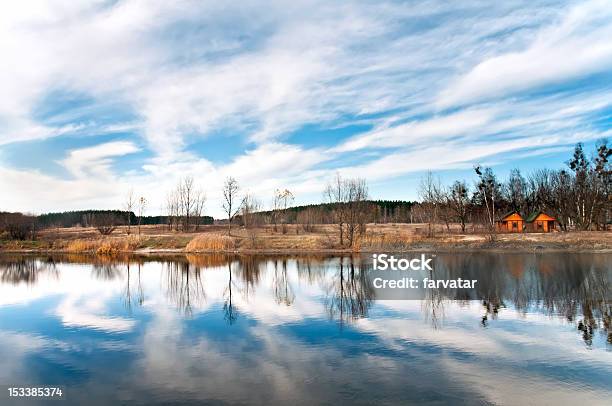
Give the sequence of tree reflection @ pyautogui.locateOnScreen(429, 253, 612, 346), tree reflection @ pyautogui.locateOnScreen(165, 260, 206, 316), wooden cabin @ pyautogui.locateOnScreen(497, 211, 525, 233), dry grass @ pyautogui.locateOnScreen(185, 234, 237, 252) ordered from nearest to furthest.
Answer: tree reflection @ pyautogui.locateOnScreen(429, 253, 612, 346)
tree reflection @ pyautogui.locateOnScreen(165, 260, 206, 316)
dry grass @ pyautogui.locateOnScreen(185, 234, 237, 252)
wooden cabin @ pyautogui.locateOnScreen(497, 211, 525, 233)

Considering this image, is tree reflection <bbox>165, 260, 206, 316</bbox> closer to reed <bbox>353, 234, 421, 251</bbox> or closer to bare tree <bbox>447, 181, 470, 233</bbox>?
reed <bbox>353, 234, 421, 251</bbox>

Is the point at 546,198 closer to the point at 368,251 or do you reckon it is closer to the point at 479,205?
the point at 479,205

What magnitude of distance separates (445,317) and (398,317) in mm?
1415

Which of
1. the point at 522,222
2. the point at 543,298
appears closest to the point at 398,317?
the point at 543,298

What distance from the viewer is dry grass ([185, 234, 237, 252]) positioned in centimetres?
4356

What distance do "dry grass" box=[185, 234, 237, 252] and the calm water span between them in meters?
21.7

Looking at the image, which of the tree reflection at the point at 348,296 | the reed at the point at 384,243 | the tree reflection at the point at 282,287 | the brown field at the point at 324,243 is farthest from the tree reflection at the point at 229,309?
the brown field at the point at 324,243

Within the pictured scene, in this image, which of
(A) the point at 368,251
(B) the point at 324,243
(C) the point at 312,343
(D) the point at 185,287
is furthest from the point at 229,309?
(B) the point at 324,243

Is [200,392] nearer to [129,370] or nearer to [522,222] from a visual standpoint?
[129,370]

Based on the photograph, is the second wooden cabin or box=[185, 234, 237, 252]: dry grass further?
the second wooden cabin

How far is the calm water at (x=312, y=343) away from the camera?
316 inches

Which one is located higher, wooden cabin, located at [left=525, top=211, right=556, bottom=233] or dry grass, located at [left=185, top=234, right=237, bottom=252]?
wooden cabin, located at [left=525, top=211, right=556, bottom=233]

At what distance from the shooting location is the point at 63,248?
164ft

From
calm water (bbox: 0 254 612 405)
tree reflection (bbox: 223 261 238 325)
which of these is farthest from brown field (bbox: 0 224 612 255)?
tree reflection (bbox: 223 261 238 325)
